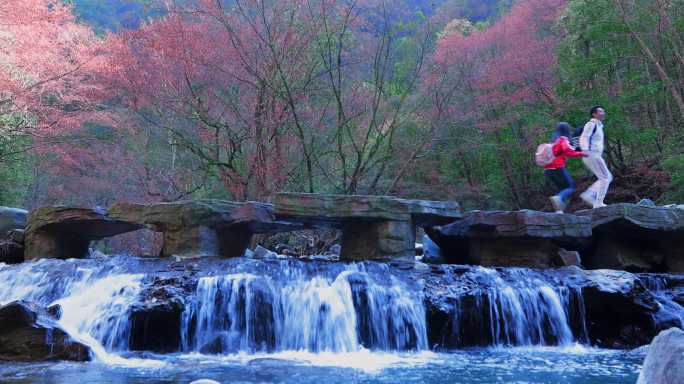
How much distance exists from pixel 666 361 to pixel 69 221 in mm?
7642

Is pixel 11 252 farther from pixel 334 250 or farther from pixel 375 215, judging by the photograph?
pixel 334 250

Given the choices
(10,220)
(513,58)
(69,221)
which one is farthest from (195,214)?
(513,58)

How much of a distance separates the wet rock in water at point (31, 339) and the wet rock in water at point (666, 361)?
4.28 m

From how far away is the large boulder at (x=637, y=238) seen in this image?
819 centimetres

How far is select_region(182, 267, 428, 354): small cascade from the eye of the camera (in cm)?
608

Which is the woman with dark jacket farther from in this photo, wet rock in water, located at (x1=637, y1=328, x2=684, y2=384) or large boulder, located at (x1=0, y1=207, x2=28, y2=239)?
large boulder, located at (x1=0, y1=207, x2=28, y2=239)

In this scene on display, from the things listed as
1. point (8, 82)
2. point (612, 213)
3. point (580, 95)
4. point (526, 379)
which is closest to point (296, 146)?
point (8, 82)

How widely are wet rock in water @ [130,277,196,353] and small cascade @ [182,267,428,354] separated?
114 millimetres

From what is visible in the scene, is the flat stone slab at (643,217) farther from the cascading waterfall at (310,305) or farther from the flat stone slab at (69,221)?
the flat stone slab at (69,221)

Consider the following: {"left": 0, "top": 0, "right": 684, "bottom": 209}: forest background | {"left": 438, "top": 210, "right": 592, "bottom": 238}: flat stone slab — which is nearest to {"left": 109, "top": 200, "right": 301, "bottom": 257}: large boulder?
{"left": 438, "top": 210, "right": 592, "bottom": 238}: flat stone slab

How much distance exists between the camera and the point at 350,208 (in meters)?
7.72

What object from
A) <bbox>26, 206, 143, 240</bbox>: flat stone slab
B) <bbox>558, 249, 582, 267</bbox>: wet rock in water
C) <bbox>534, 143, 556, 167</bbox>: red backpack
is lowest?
<bbox>558, 249, 582, 267</bbox>: wet rock in water

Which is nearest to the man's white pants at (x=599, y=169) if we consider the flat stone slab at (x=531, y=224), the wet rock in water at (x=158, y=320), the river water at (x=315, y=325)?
the flat stone slab at (x=531, y=224)

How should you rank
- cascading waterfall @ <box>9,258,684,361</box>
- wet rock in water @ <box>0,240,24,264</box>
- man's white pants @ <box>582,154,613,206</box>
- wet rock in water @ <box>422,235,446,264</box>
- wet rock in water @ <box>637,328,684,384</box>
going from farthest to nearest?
wet rock in water @ <box>422,235,446,264</box>, wet rock in water @ <box>0,240,24,264</box>, man's white pants @ <box>582,154,613,206</box>, cascading waterfall @ <box>9,258,684,361</box>, wet rock in water @ <box>637,328,684,384</box>
